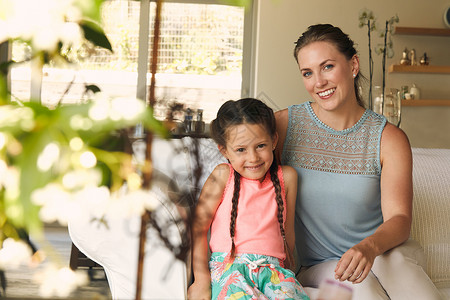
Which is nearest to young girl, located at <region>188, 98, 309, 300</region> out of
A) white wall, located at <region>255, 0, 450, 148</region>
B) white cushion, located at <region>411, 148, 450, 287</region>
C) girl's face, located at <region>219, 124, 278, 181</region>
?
girl's face, located at <region>219, 124, 278, 181</region>

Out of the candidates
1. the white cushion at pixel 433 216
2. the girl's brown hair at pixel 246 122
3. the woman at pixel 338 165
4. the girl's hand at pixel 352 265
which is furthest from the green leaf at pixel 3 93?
the white cushion at pixel 433 216

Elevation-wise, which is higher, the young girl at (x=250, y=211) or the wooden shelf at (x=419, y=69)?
the wooden shelf at (x=419, y=69)

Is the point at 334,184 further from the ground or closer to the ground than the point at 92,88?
closer to the ground

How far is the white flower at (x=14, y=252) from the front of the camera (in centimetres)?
38

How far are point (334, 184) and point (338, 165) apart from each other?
0.22 feet

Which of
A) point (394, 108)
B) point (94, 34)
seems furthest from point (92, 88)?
point (394, 108)

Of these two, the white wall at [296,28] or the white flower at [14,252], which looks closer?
the white flower at [14,252]

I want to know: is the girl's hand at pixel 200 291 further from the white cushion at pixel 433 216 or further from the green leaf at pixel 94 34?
the green leaf at pixel 94 34

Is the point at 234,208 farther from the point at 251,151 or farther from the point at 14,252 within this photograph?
the point at 14,252

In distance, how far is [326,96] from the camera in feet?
5.37


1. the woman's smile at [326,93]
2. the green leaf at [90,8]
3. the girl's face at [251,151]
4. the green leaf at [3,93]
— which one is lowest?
the girl's face at [251,151]

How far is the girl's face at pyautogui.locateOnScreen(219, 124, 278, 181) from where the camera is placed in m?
1.52

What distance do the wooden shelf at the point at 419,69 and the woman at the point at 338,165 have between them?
270 centimetres

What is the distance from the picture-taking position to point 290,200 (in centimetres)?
159
